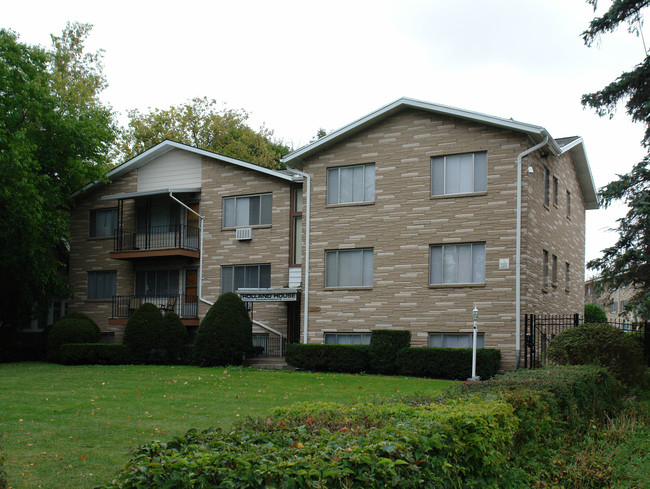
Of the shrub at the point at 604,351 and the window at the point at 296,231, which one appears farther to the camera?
the window at the point at 296,231

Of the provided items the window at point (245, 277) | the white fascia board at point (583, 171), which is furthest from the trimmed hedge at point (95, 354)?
the white fascia board at point (583, 171)

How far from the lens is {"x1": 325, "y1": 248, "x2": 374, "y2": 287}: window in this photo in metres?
23.3

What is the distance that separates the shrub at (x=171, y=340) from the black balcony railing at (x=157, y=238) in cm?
371

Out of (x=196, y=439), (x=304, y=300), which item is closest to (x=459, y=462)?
(x=196, y=439)

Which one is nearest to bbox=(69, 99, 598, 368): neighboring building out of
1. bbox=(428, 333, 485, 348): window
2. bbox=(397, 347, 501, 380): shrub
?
bbox=(428, 333, 485, 348): window

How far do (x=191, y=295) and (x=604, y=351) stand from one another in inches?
695

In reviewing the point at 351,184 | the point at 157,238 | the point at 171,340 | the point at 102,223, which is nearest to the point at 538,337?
the point at 351,184

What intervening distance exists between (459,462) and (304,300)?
1867cm

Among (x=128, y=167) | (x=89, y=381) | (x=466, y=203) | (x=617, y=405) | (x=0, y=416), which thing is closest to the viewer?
(x=0, y=416)

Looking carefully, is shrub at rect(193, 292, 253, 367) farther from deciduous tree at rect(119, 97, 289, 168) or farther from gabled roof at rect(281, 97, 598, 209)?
deciduous tree at rect(119, 97, 289, 168)

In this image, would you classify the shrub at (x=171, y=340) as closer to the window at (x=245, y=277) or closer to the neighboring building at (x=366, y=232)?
the neighboring building at (x=366, y=232)

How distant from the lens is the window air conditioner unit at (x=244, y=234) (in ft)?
87.0

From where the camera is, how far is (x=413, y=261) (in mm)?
22391

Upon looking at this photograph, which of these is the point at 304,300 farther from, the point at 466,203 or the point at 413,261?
the point at 466,203
